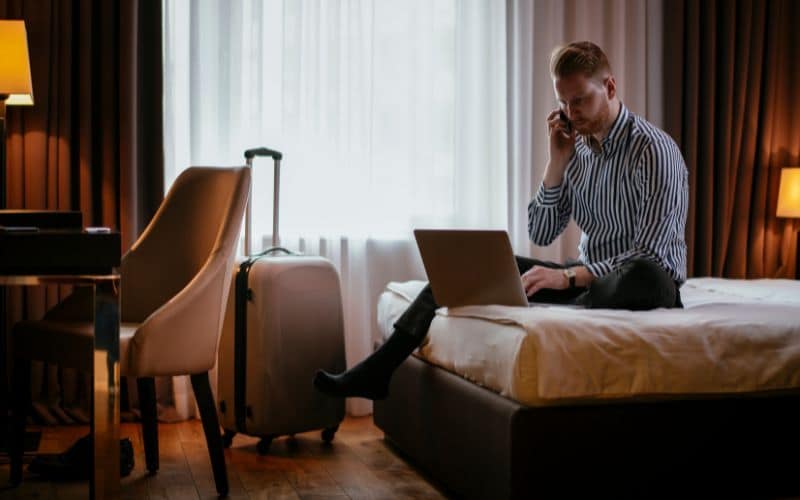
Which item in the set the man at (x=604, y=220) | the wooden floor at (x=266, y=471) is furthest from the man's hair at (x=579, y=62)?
the wooden floor at (x=266, y=471)

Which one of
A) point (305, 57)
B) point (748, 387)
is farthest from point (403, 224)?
point (748, 387)

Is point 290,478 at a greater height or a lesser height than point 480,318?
lesser

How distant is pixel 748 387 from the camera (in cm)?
226

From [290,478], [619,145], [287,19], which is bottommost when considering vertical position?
[290,478]

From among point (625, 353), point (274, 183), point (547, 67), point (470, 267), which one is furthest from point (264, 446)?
point (547, 67)

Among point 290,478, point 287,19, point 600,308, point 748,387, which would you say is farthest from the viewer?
point 287,19

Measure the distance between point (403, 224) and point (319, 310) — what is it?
0.92m

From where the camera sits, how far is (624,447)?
216cm

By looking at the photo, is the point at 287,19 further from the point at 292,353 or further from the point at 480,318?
the point at 480,318

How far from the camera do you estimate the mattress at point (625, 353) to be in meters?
2.09

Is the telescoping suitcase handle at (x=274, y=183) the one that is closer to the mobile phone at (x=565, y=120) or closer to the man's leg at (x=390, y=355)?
the man's leg at (x=390, y=355)

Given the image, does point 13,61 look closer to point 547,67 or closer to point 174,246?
point 174,246

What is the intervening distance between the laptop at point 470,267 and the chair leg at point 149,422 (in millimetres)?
909

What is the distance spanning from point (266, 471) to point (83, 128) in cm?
149
